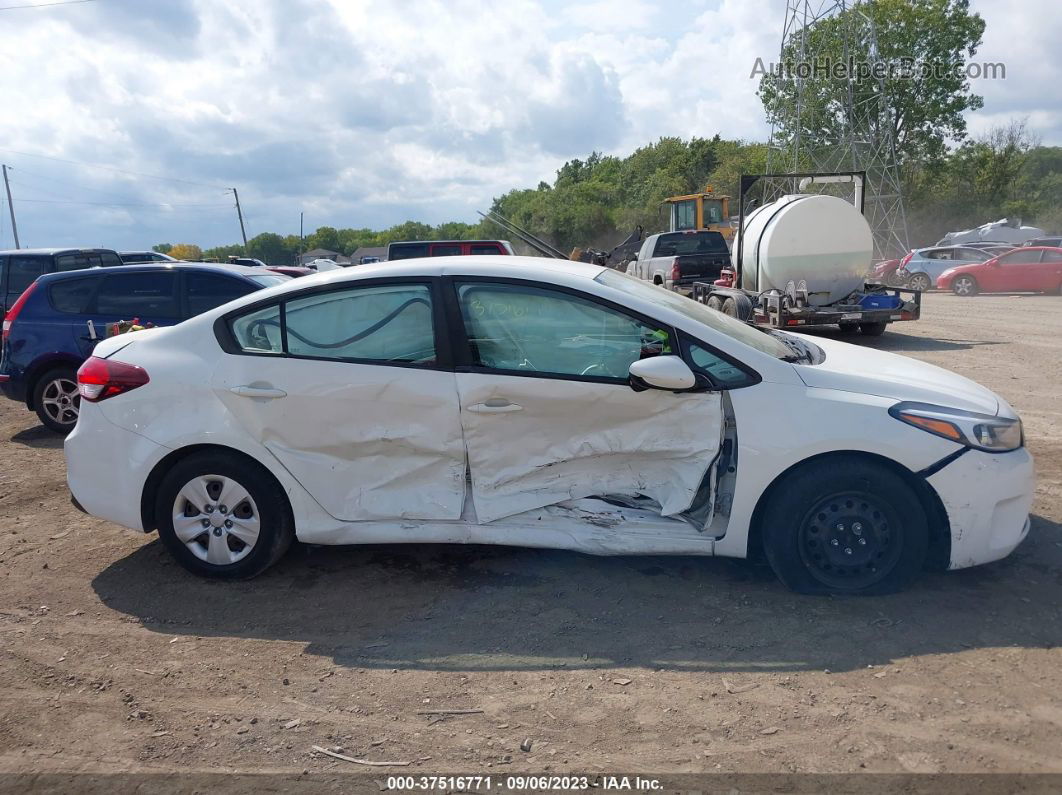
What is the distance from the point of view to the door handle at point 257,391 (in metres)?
4.29

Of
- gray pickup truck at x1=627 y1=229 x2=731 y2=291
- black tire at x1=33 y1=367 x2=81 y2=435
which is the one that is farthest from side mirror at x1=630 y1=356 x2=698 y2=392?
gray pickup truck at x1=627 y1=229 x2=731 y2=291

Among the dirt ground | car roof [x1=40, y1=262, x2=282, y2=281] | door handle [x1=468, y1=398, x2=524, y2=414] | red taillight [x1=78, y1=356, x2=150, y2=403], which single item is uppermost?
car roof [x1=40, y1=262, x2=282, y2=281]

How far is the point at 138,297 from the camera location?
8.34 meters

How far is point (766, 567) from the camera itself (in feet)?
14.3

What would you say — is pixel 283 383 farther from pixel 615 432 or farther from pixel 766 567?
pixel 766 567

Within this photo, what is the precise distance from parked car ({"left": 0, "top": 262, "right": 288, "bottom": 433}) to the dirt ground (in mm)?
3798

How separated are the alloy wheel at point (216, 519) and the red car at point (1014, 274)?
80.3 feet

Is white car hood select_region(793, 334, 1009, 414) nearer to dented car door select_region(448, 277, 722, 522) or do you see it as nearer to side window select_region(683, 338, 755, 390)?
side window select_region(683, 338, 755, 390)

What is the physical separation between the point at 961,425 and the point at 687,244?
1711 centimetres

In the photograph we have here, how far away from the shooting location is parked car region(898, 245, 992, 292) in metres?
26.3

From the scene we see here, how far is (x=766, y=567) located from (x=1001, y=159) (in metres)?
55.7

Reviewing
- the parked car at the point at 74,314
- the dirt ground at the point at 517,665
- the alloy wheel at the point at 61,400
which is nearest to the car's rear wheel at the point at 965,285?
the dirt ground at the point at 517,665

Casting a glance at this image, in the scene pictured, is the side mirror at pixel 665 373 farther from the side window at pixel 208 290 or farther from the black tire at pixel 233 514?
the side window at pixel 208 290

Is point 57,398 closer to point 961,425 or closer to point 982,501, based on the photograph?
point 961,425
